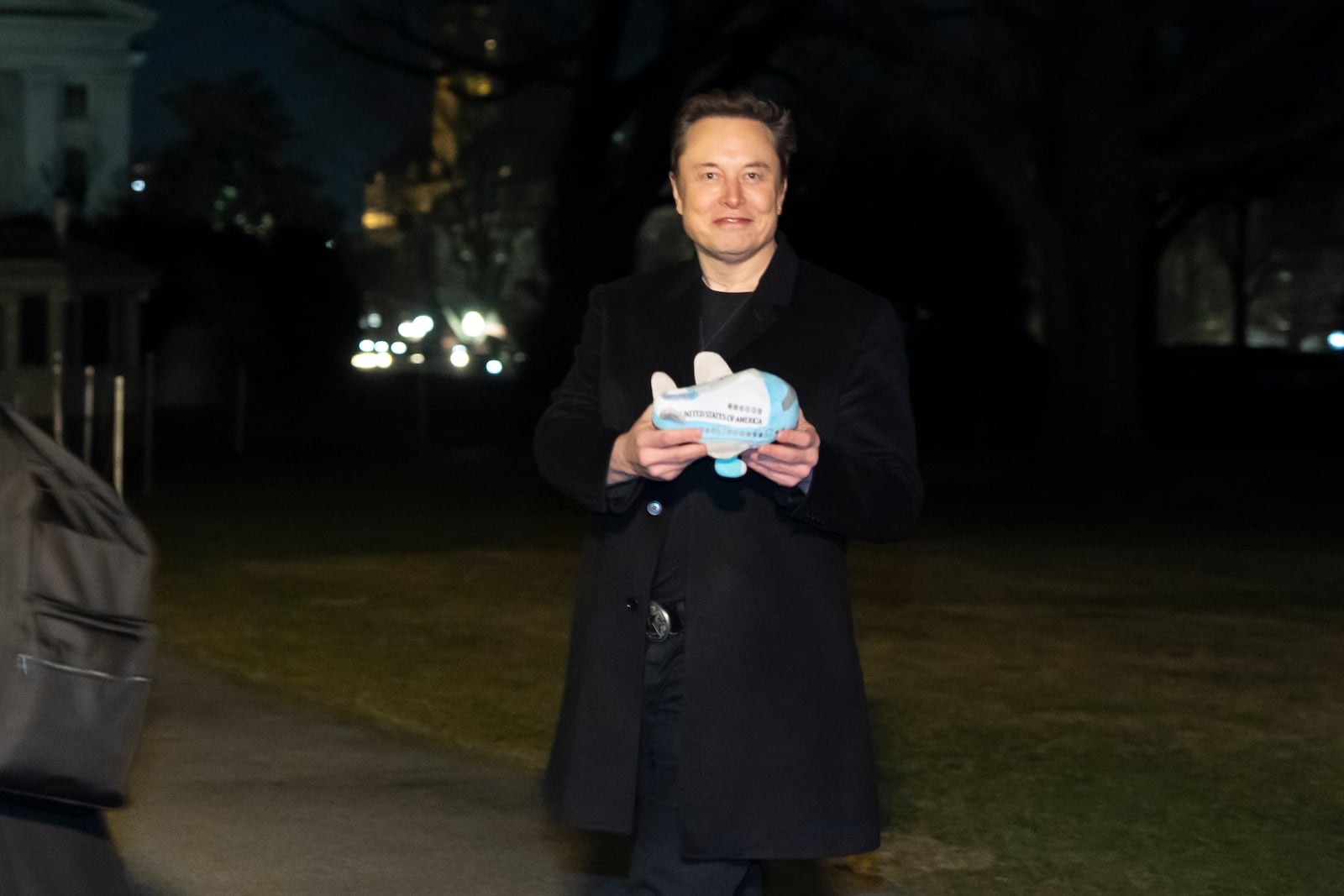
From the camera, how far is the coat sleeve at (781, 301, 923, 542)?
13.5ft

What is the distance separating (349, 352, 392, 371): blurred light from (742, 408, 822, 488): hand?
4132 cm

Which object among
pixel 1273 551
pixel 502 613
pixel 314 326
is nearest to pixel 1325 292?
pixel 314 326

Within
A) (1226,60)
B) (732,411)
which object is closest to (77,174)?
(1226,60)

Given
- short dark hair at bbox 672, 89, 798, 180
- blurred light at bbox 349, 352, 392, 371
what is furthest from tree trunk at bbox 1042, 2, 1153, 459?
blurred light at bbox 349, 352, 392, 371

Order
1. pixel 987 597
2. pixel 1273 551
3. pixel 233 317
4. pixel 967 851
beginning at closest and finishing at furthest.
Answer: pixel 967 851 → pixel 987 597 → pixel 1273 551 → pixel 233 317

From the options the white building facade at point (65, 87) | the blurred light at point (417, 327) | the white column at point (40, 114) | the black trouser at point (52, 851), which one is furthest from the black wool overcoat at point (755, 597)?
the blurred light at point (417, 327)

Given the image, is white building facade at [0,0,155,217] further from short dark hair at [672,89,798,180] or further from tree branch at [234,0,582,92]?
short dark hair at [672,89,798,180]

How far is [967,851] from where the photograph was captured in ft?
22.9

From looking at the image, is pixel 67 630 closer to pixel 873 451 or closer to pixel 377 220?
pixel 873 451

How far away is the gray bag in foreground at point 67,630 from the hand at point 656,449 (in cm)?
84

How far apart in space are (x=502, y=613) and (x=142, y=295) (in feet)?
72.0

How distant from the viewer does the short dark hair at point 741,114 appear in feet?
14.1

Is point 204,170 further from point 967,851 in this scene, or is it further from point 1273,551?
point 967,851

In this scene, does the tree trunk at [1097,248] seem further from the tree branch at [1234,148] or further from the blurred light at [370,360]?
the blurred light at [370,360]
